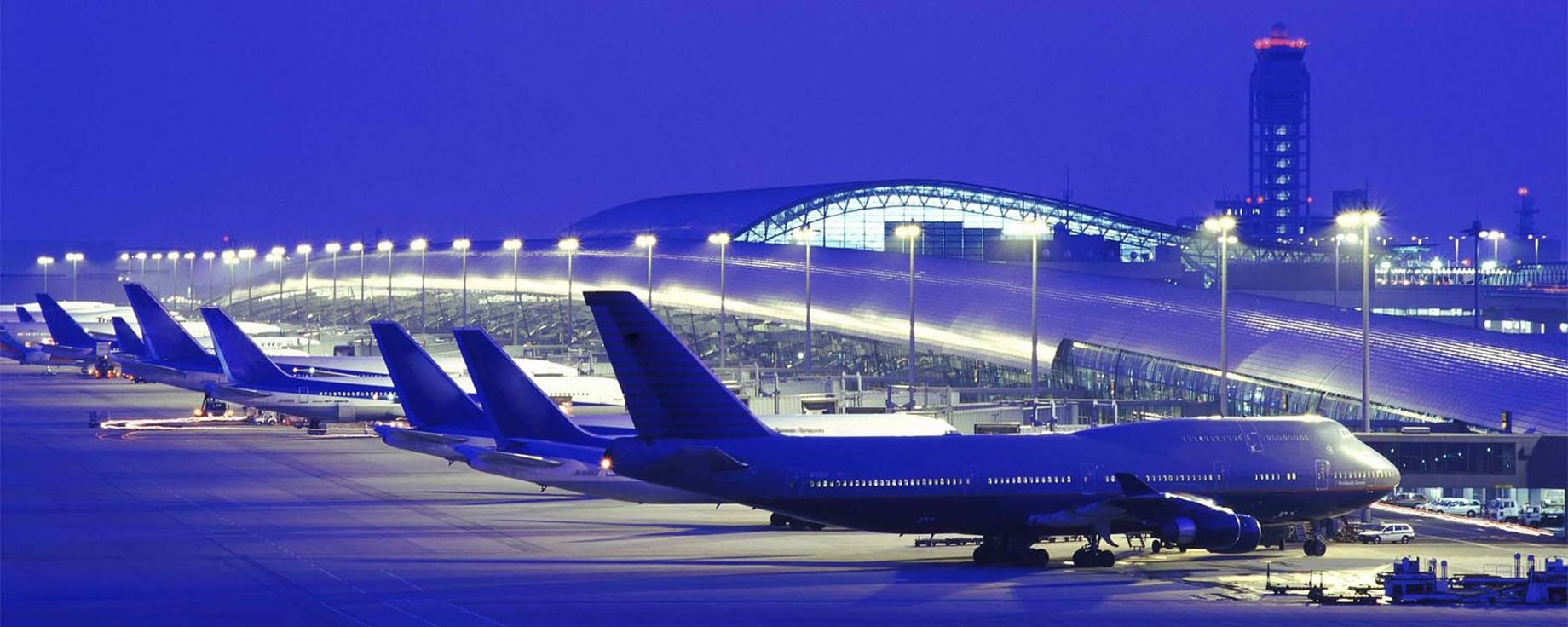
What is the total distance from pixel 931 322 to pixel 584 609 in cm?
6603

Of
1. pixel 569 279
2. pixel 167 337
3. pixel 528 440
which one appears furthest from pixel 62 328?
pixel 528 440

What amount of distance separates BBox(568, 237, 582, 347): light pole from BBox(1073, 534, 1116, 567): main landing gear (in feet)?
200

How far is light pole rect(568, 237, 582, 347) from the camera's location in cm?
10469

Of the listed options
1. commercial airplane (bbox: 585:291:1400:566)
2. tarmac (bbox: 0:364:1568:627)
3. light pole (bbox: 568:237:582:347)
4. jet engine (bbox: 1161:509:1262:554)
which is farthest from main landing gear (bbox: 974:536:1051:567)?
light pole (bbox: 568:237:582:347)

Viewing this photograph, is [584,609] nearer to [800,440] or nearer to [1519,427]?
[800,440]

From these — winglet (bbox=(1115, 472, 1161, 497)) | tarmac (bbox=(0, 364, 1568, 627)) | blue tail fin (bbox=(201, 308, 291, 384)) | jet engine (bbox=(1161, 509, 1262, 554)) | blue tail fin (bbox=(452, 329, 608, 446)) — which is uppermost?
blue tail fin (bbox=(201, 308, 291, 384))

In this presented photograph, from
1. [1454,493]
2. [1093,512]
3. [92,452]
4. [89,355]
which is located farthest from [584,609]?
[89,355]

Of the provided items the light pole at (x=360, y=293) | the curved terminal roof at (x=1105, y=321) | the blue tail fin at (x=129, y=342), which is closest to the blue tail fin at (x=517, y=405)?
the curved terminal roof at (x=1105, y=321)

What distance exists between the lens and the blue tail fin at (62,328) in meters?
140

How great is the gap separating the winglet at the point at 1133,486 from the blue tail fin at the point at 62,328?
11054 centimetres

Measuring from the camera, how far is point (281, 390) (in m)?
85.8

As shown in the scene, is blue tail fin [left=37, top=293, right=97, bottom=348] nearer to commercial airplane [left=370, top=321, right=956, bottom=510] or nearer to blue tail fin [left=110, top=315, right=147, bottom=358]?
blue tail fin [left=110, top=315, right=147, bottom=358]

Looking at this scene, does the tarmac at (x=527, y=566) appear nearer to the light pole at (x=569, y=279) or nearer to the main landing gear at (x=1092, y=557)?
the main landing gear at (x=1092, y=557)

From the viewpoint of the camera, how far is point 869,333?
106062 millimetres
